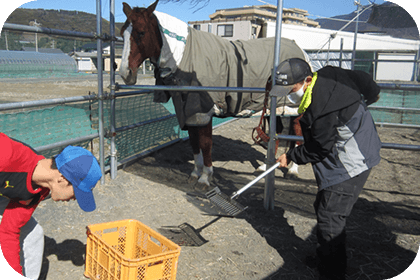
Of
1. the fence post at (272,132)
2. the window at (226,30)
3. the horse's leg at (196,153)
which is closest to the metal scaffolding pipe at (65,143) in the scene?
the horse's leg at (196,153)

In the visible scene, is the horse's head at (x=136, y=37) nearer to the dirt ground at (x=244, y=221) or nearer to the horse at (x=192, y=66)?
the horse at (x=192, y=66)

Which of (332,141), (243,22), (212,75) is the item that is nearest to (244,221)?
(332,141)

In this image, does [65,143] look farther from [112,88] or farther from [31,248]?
[31,248]

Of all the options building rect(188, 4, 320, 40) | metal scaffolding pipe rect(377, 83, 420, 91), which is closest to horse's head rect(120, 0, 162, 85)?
metal scaffolding pipe rect(377, 83, 420, 91)

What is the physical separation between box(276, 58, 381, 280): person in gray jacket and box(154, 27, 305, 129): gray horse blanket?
5.68ft

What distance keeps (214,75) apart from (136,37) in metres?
0.96

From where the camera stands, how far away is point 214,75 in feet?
13.7

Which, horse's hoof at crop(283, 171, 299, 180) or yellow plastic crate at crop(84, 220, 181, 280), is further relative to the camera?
horse's hoof at crop(283, 171, 299, 180)

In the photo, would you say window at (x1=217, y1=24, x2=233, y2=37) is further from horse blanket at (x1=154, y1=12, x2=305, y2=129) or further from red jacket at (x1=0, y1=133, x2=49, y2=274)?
red jacket at (x1=0, y1=133, x2=49, y2=274)

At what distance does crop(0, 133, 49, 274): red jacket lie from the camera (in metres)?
1.71

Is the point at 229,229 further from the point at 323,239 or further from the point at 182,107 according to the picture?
the point at 182,107

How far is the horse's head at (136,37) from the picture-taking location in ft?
12.8

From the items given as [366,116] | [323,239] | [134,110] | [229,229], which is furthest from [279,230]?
[134,110]

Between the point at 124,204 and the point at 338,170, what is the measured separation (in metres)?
2.29
